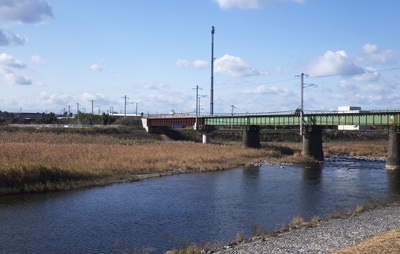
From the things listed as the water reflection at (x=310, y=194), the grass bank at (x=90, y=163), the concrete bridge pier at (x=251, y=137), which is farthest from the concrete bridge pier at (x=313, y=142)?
the water reflection at (x=310, y=194)

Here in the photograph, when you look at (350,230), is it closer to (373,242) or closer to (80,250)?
(373,242)

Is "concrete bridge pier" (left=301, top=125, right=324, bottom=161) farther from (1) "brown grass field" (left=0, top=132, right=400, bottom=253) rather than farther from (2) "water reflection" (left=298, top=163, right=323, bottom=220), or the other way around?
(2) "water reflection" (left=298, top=163, right=323, bottom=220)

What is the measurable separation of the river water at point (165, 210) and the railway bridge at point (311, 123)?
16.6m

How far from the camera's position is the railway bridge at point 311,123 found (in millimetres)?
61125

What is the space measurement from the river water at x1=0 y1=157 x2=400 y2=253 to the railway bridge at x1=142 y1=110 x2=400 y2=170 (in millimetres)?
16598

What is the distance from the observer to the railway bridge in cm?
6112

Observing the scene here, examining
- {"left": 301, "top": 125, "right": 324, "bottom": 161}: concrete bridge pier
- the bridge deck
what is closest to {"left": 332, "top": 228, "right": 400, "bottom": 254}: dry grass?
the bridge deck

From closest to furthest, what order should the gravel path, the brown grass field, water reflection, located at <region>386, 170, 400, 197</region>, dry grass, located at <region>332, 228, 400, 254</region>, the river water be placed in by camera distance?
dry grass, located at <region>332, 228, 400, 254</region>, the gravel path, the river water, the brown grass field, water reflection, located at <region>386, 170, 400, 197</region>

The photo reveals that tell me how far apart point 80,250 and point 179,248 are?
4216mm

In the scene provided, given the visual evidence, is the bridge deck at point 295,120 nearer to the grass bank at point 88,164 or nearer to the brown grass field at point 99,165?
the brown grass field at point 99,165

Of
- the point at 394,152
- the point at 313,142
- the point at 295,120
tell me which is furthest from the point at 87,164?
the point at 295,120

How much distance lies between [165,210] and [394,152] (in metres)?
42.2

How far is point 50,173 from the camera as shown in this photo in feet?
118

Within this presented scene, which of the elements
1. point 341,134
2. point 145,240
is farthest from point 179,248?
point 341,134
